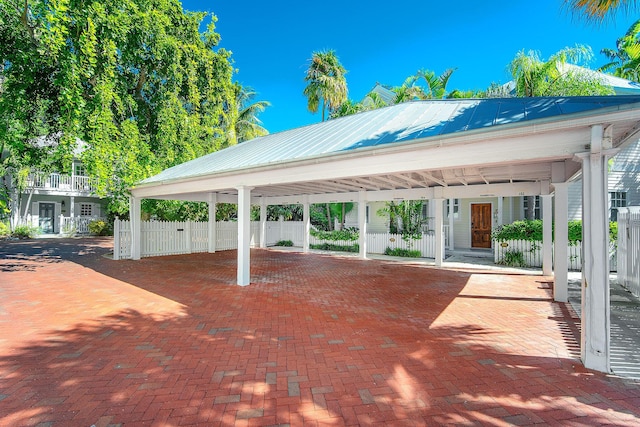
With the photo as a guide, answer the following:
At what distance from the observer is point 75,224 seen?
24.8 m

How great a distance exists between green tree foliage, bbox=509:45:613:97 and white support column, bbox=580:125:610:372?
1142 cm

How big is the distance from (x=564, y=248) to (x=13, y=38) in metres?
17.9

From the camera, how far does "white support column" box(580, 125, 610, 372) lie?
3.62 metres

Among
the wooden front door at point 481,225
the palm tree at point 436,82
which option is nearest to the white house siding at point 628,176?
the wooden front door at point 481,225

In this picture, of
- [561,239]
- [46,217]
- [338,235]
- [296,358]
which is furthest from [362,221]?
[46,217]

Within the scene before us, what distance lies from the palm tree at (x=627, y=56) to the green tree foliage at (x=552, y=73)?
4.06 feet

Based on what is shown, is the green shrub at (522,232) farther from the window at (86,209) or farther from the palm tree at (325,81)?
the window at (86,209)

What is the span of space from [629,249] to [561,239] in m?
2.84

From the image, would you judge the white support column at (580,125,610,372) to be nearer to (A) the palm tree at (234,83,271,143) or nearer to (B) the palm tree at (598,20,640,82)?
(B) the palm tree at (598,20,640,82)

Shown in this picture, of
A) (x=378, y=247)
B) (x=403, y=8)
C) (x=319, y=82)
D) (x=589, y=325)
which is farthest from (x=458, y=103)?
(x=319, y=82)

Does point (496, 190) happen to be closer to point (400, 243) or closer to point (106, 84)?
point (400, 243)

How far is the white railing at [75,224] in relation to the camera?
79.6ft

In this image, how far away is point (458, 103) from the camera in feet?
21.9

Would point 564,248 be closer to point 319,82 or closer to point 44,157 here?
point 44,157
